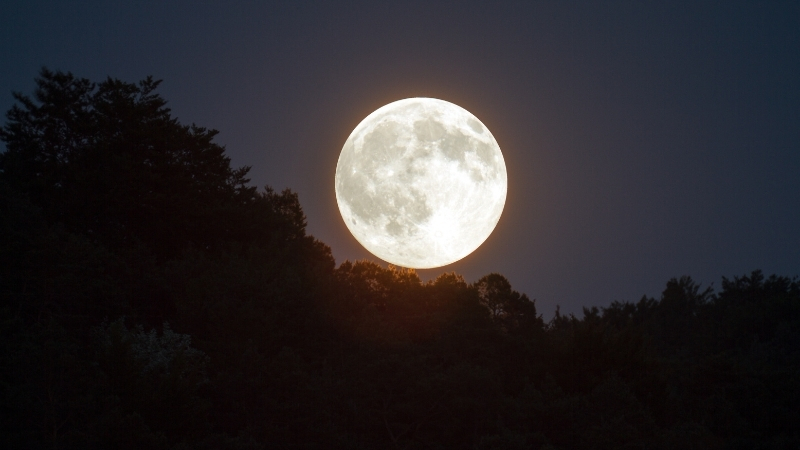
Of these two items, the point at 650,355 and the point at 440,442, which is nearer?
the point at 440,442

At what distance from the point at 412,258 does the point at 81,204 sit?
15.2 m

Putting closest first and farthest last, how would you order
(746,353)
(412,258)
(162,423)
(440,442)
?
(162,423), (440,442), (412,258), (746,353)

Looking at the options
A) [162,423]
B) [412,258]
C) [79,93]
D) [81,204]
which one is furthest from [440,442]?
[79,93]

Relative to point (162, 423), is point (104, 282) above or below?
above

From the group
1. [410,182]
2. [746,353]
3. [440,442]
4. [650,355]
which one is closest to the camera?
[440,442]

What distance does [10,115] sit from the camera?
4006 centimetres

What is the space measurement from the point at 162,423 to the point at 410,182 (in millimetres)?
15663

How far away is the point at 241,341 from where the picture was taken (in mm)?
30516

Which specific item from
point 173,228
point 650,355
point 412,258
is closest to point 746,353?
point 650,355

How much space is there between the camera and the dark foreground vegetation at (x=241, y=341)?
930 inches

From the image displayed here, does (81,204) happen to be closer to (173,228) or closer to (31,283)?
(173,228)

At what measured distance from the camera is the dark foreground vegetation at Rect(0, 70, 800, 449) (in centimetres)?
2361

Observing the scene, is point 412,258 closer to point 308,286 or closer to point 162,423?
point 308,286

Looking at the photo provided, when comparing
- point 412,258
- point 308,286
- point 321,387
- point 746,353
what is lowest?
point 321,387
